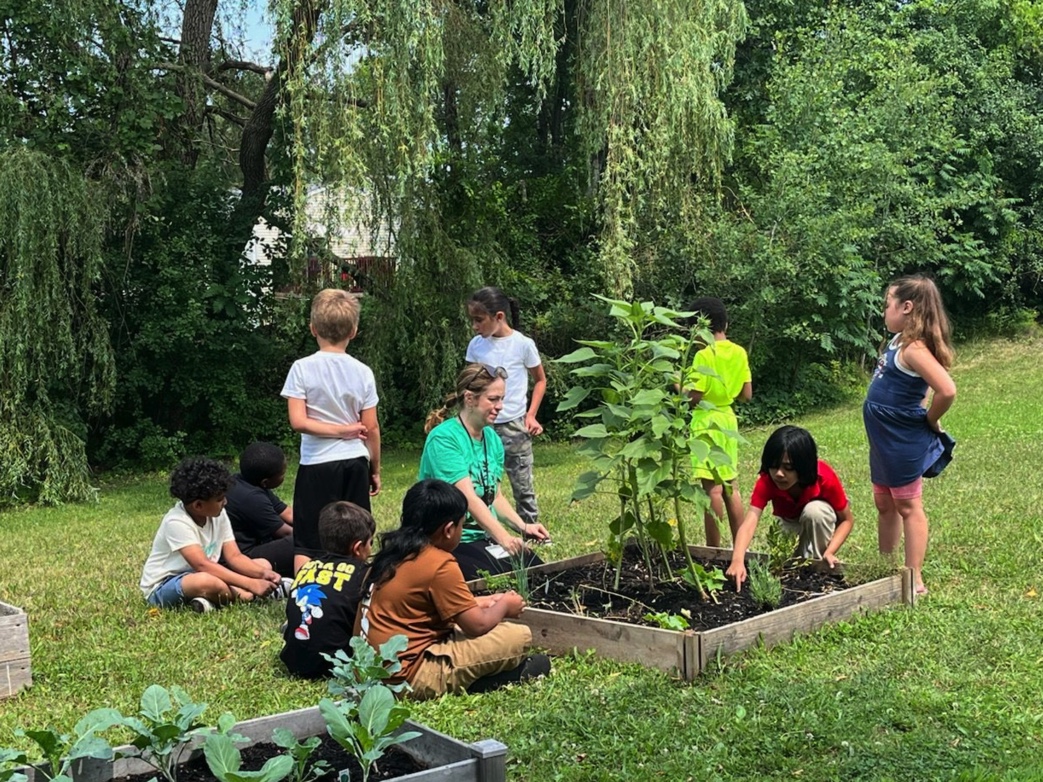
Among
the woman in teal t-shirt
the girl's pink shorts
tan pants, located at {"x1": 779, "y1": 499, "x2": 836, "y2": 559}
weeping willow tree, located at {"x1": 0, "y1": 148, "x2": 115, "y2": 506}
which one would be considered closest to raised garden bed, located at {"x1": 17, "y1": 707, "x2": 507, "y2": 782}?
the woman in teal t-shirt

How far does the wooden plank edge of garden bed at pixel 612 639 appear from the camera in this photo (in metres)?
4.64

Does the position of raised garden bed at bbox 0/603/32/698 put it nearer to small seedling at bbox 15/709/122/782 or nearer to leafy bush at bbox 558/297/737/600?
small seedling at bbox 15/709/122/782

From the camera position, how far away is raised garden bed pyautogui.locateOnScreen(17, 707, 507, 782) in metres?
2.97

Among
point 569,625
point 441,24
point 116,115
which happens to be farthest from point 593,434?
point 116,115

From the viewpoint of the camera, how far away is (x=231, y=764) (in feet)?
8.82

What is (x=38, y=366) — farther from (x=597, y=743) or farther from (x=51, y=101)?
(x=597, y=743)

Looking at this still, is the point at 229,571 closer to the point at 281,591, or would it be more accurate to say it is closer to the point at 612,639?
the point at 281,591

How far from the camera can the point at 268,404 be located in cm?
1681

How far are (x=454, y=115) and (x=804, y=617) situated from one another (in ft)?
33.6

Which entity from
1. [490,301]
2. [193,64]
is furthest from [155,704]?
[193,64]

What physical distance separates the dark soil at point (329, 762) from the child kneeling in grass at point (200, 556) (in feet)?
9.54

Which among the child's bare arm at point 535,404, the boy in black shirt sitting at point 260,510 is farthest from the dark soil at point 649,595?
the child's bare arm at point 535,404

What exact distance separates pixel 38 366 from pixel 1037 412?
1280 centimetres

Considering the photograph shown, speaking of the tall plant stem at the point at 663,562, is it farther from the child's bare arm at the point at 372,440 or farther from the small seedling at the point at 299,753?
the small seedling at the point at 299,753
